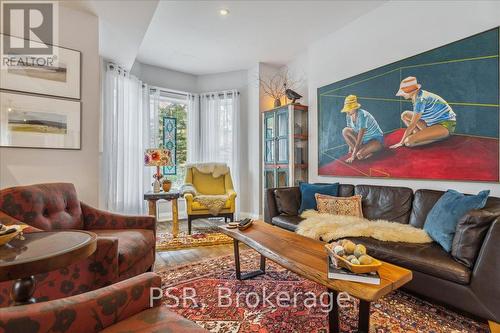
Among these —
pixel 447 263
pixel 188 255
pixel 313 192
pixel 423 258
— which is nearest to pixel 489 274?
pixel 447 263

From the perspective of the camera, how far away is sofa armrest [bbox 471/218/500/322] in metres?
1.45

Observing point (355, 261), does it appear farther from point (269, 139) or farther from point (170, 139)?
point (170, 139)

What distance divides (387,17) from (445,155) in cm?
165

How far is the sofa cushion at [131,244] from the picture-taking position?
1.68 metres

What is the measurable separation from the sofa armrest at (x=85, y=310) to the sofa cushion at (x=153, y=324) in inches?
1.1

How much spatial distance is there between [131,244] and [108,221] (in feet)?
1.72

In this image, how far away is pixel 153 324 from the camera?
920mm

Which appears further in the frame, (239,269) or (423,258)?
(239,269)

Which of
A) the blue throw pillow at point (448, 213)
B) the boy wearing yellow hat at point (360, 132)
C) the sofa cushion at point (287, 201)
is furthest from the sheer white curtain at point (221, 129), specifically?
the blue throw pillow at point (448, 213)

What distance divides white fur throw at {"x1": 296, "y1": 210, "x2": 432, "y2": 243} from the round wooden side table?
1.78 m

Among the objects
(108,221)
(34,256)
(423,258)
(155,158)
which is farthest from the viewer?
(155,158)

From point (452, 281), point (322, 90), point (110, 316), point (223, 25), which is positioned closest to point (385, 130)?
point (322, 90)

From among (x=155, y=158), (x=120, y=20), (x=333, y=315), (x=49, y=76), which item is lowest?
(x=333, y=315)

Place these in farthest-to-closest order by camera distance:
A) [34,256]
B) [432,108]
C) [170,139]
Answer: [170,139], [432,108], [34,256]
